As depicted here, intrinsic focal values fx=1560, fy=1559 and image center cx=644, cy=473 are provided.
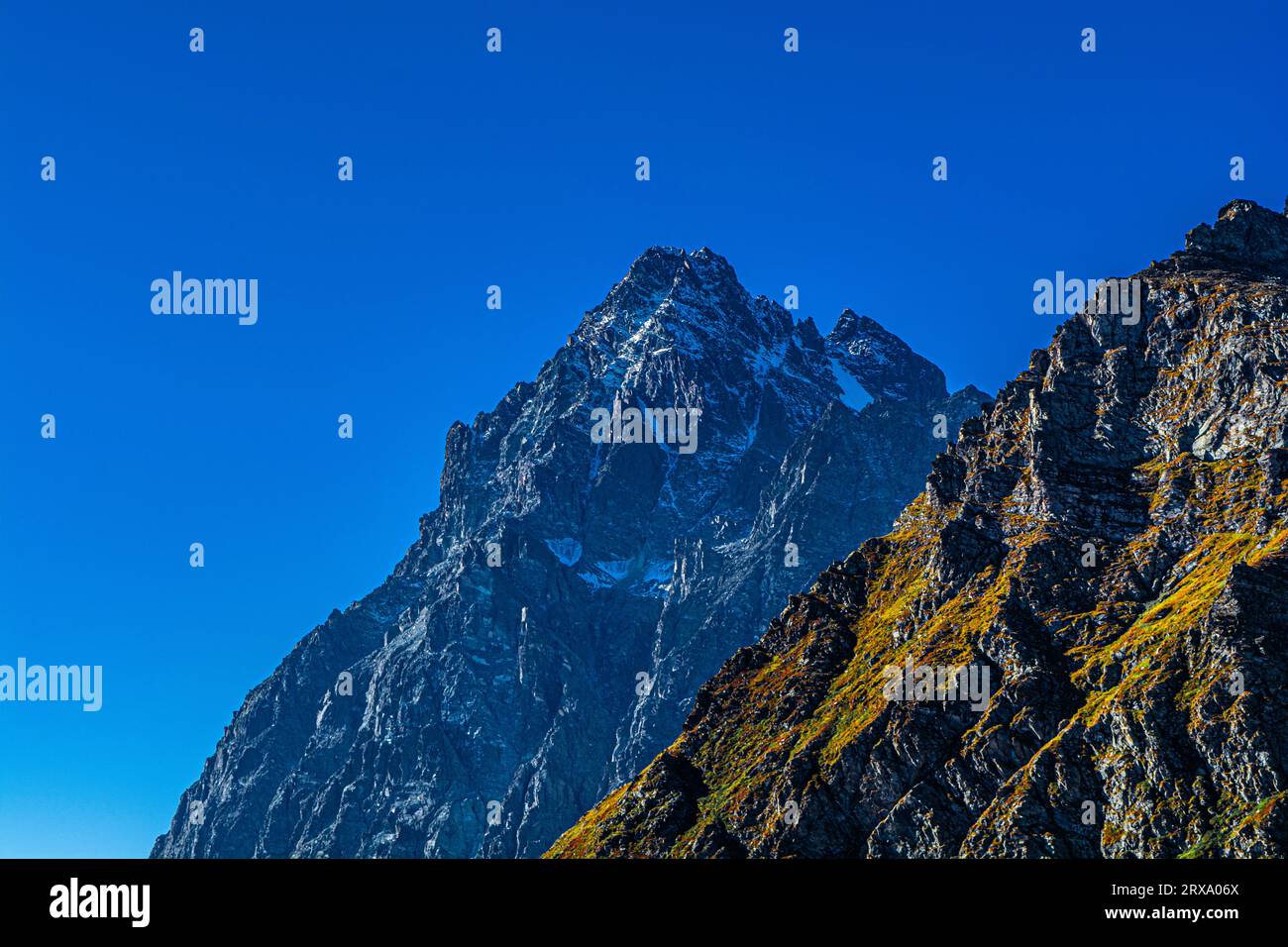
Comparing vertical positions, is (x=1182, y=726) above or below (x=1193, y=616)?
below

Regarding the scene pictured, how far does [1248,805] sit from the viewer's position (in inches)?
6437

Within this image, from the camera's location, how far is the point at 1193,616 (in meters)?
188
